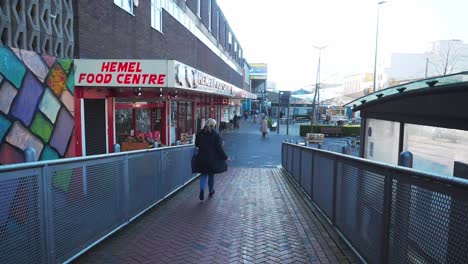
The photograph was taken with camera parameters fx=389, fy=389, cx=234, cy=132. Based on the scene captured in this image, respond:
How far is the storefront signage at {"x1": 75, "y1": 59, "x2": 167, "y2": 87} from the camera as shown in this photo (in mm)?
8773

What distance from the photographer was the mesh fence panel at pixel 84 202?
12.2ft

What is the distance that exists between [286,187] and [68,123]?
5237 mm

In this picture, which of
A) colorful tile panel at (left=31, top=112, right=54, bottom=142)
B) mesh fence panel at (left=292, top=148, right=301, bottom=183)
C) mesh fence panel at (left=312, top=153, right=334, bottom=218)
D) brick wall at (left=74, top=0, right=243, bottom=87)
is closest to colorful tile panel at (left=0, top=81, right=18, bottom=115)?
colorful tile panel at (left=31, top=112, right=54, bottom=142)

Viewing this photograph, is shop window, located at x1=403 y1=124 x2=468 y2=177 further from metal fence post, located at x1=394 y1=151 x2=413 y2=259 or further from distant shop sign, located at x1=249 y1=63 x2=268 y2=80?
distant shop sign, located at x1=249 y1=63 x2=268 y2=80

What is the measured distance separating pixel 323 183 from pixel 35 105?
5654 mm

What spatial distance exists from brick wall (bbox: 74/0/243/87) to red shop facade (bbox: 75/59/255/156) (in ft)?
2.74

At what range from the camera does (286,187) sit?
927 centimetres

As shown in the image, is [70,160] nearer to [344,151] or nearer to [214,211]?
[214,211]

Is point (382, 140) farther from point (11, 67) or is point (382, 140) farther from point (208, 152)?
point (11, 67)

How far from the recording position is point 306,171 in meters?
7.91

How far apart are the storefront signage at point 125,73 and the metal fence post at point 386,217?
6.73 meters

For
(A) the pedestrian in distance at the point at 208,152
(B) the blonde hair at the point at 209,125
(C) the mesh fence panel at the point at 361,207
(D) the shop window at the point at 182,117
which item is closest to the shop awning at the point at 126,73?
(B) the blonde hair at the point at 209,125

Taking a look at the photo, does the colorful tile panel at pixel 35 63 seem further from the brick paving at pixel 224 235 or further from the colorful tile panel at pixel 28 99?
the brick paving at pixel 224 235

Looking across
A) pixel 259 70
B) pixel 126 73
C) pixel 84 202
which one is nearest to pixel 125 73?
pixel 126 73
